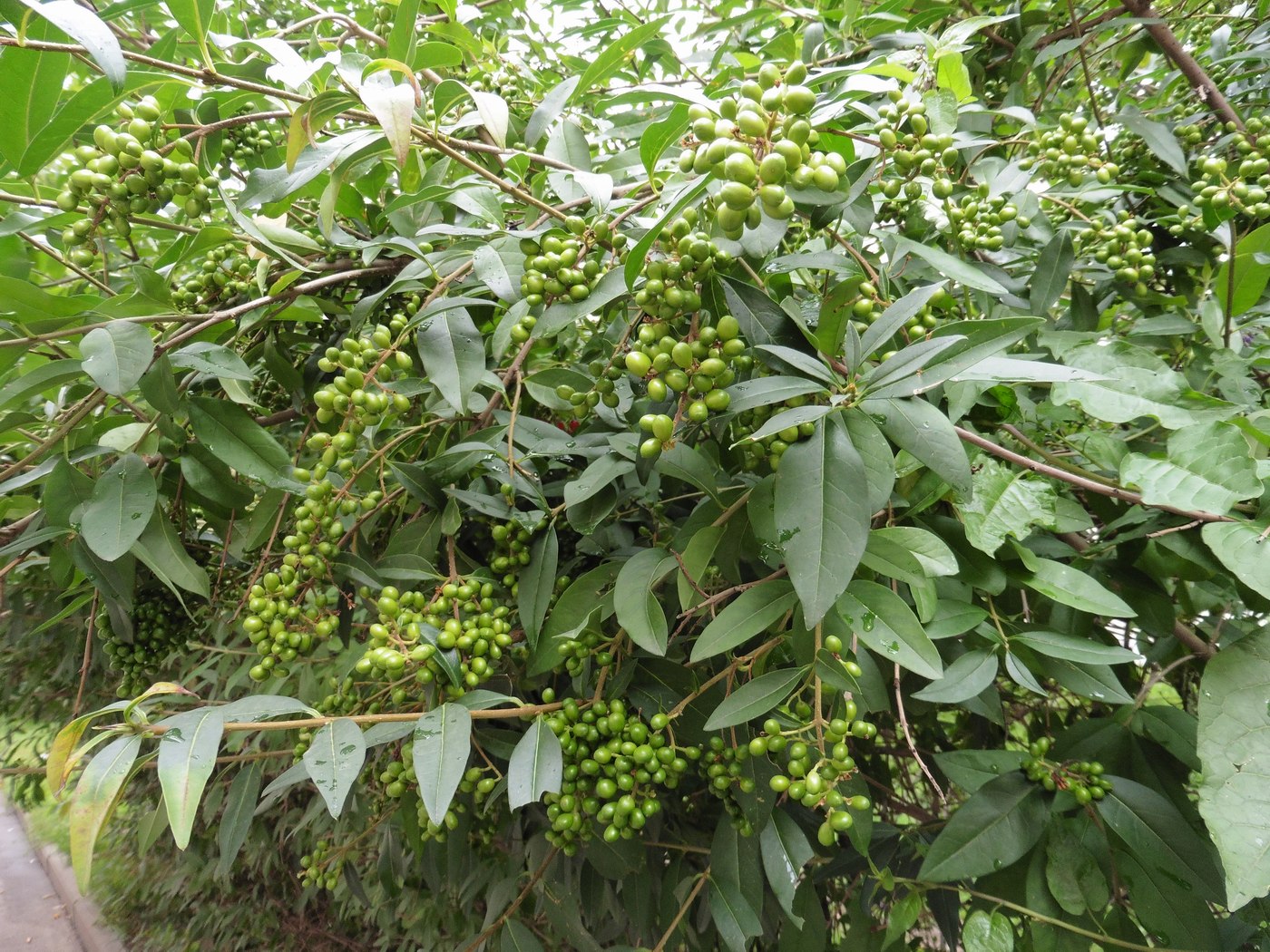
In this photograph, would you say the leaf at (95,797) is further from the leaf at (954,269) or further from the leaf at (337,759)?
the leaf at (954,269)

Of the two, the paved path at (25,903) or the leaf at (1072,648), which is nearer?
the leaf at (1072,648)

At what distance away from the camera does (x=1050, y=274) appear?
1.03 m

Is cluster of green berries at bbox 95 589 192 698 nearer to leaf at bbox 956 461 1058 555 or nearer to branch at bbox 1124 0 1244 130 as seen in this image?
leaf at bbox 956 461 1058 555

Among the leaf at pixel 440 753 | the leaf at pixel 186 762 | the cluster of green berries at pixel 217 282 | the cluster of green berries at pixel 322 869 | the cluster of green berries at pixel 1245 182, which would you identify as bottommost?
the cluster of green berries at pixel 322 869

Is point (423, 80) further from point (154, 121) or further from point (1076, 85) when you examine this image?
point (1076, 85)

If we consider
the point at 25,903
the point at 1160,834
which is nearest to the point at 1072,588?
the point at 1160,834

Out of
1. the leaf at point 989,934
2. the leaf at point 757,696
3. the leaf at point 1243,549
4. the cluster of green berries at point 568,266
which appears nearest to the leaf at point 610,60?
the cluster of green berries at point 568,266

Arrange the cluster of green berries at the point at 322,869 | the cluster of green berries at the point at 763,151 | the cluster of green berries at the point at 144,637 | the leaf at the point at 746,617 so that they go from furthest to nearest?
the cluster of green berries at the point at 144,637
the cluster of green berries at the point at 322,869
the leaf at the point at 746,617
the cluster of green berries at the point at 763,151

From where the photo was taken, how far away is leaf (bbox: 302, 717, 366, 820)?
66 centimetres

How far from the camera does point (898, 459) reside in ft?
2.77

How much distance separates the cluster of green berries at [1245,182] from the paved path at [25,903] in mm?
4258

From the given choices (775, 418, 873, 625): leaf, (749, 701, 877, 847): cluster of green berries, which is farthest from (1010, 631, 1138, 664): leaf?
(775, 418, 873, 625): leaf

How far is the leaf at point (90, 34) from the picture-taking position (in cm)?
65

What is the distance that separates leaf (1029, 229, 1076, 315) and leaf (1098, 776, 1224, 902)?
70cm
